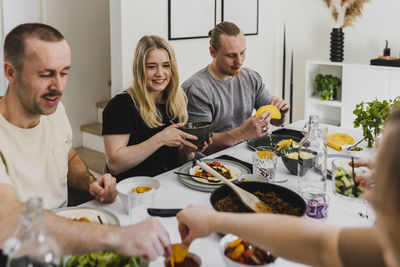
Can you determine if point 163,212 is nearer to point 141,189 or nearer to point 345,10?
point 141,189

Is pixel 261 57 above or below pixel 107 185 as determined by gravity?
above

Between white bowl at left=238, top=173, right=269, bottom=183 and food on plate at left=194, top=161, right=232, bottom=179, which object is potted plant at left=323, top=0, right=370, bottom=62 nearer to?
food on plate at left=194, top=161, right=232, bottom=179

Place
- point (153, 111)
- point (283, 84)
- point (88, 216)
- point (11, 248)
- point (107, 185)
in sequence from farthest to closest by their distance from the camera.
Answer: point (283, 84), point (153, 111), point (107, 185), point (88, 216), point (11, 248)

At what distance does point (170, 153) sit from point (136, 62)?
0.51 m

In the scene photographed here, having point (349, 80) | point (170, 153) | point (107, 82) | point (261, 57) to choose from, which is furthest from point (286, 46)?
point (170, 153)

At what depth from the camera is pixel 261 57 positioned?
460 centimetres

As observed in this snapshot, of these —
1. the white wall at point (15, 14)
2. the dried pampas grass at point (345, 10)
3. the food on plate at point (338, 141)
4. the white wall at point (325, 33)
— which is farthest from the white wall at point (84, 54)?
the food on plate at point (338, 141)

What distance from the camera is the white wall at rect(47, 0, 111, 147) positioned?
374cm

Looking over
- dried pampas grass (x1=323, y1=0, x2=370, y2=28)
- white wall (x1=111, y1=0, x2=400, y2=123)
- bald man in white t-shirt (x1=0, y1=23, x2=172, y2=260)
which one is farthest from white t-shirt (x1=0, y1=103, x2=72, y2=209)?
dried pampas grass (x1=323, y1=0, x2=370, y2=28)

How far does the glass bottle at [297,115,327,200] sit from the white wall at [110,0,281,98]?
1.82m

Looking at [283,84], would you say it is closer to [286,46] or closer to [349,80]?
[286,46]

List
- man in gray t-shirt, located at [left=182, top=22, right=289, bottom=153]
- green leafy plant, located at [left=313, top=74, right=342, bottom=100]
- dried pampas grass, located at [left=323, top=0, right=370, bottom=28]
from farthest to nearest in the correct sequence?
1. green leafy plant, located at [left=313, top=74, right=342, bottom=100]
2. dried pampas grass, located at [left=323, top=0, right=370, bottom=28]
3. man in gray t-shirt, located at [left=182, top=22, right=289, bottom=153]

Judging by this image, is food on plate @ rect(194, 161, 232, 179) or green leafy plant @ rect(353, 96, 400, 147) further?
green leafy plant @ rect(353, 96, 400, 147)

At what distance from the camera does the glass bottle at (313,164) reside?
4.98 feet
